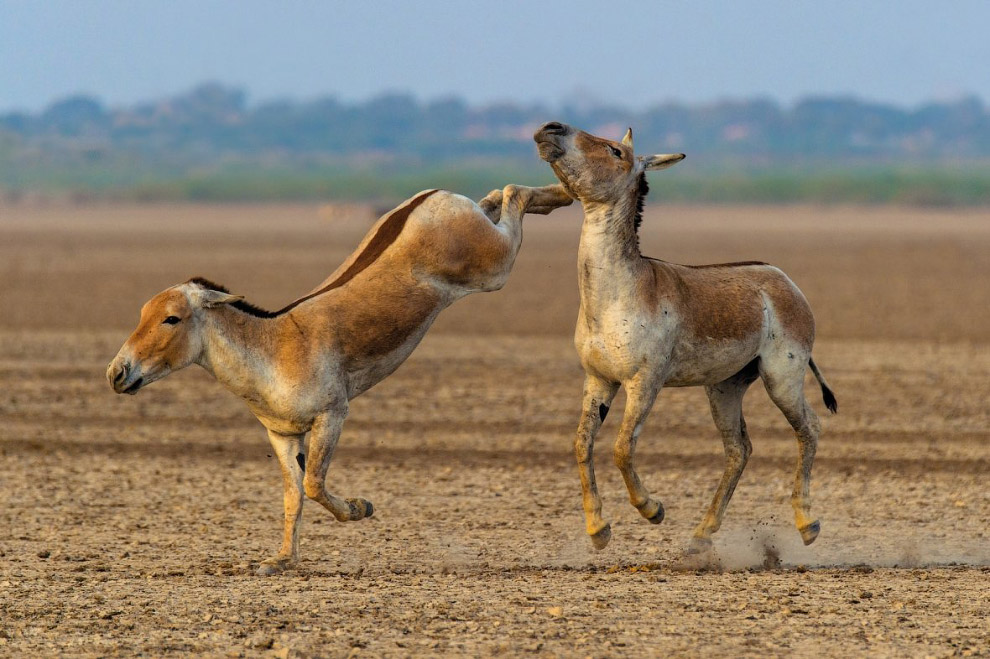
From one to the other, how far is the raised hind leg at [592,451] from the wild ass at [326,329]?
909 mm

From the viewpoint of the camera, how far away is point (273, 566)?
8789 mm

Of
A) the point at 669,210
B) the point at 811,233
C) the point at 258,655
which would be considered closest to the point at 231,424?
the point at 258,655

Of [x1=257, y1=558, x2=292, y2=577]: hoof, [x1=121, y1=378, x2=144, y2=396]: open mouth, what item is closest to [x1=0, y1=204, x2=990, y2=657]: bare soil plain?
[x1=257, y1=558, x2=292, y2=577]: hoof

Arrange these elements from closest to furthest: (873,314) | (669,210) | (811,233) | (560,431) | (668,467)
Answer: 1. (668,467)
2. (560,431)
3. (873,314)
4. (811,233)
5. (669,210)

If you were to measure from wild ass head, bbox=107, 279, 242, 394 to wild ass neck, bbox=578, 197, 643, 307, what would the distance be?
2.09 m

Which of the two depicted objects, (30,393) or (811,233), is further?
(811,233)

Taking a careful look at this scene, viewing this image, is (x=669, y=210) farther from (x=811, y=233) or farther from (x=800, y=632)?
(x=800, y=632)

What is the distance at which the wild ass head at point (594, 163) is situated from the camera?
8.29 meters

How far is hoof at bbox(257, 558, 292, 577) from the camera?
28.7 ft

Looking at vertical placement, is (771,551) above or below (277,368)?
below

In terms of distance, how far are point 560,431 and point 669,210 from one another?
86814mm

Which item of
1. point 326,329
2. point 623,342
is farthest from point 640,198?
point 326,329

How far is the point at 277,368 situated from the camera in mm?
8445

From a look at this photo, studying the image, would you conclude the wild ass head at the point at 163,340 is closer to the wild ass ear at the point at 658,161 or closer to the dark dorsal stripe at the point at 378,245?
the dark dorsal stripe at the point at 378,245
